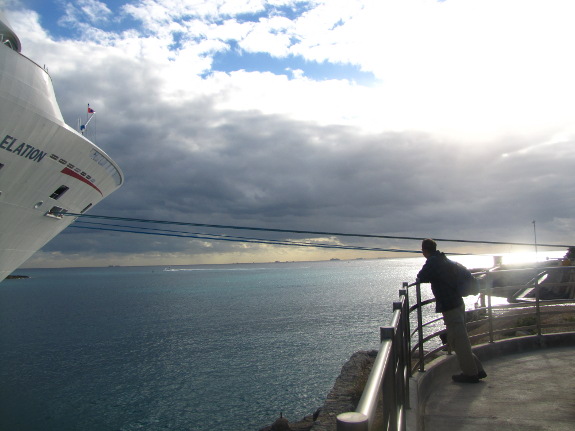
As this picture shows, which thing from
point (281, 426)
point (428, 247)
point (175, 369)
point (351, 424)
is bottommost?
point (175, 369)

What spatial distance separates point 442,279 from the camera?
5.07 m

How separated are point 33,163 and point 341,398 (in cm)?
1158

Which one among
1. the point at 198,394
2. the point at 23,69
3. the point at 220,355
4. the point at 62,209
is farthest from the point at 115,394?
the point at 23,69

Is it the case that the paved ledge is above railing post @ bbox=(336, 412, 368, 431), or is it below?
below

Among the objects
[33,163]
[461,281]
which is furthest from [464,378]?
[33,163]

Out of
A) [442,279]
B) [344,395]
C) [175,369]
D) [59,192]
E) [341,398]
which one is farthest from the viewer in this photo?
[175,369]

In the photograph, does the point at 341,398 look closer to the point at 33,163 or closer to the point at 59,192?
the point at 33,163

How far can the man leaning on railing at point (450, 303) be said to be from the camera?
5.03 metres

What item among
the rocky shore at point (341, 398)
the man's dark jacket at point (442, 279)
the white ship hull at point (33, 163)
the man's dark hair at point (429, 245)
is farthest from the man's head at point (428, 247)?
the white ship hull at point (33, 163)

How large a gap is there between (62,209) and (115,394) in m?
13.0

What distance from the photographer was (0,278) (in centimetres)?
1416

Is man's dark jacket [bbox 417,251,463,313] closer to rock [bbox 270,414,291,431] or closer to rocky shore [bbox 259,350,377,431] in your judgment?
rocky shore [bbox 259,350,377,431]

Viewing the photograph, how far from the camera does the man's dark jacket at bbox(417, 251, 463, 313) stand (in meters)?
5.02

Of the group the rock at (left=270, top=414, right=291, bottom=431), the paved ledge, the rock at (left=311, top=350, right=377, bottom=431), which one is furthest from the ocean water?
the paved ledge
